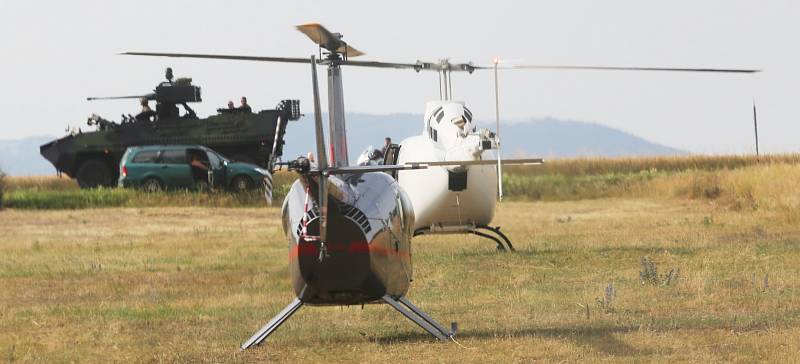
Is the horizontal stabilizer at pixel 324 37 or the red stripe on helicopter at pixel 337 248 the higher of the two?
the horizontal stabilizer at pixel 324 37

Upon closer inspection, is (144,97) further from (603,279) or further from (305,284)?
(305,284)

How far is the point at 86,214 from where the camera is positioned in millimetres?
32688

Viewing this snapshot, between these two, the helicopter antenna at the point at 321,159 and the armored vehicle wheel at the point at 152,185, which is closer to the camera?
the helicopter antenna at the point at 321,159

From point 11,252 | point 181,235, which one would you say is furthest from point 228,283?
point 181,235

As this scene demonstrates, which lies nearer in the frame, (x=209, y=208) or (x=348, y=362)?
(x=348, y=362)

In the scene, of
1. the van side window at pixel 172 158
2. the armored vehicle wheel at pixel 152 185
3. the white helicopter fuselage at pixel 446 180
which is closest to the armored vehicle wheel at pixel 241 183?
the van side window at pixel 172 158

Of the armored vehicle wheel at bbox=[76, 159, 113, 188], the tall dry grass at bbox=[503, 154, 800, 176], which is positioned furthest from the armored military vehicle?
the tall dry grass at bbox=[503, 154, 800, 176]

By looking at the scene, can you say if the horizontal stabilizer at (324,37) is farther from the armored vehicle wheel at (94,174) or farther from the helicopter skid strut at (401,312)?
the armored vehicle wheel at (94,174)

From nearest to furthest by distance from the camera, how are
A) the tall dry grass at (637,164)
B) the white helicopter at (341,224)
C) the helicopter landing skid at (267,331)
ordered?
the white helicopter at (341,224) → the helicopter landing skid at (267,331) → the tall dry grass at (637,164)

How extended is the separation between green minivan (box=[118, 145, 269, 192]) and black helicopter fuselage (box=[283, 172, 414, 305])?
25481 millimetres

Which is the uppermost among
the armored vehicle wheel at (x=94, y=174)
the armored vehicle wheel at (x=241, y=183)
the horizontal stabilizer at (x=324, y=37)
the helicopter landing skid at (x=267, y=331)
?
the horizontal stabilizer at (x=324, y=37)

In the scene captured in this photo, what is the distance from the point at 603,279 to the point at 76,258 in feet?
28.7

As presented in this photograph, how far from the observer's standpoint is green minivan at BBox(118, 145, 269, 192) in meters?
37.0

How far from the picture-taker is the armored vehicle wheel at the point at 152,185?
3694 cm
